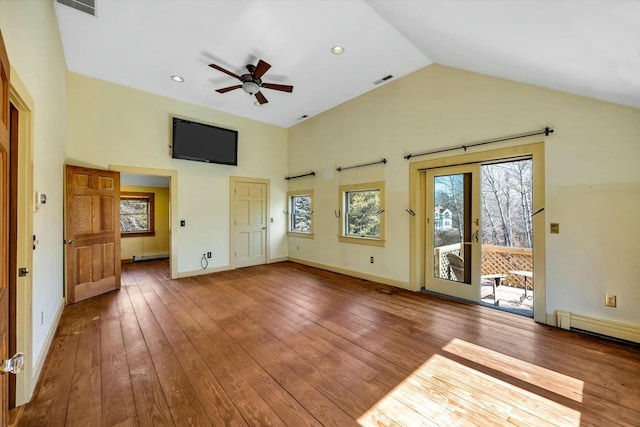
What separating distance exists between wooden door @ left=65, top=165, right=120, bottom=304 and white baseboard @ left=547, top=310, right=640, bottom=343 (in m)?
6.21

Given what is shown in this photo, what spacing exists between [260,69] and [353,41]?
125cm

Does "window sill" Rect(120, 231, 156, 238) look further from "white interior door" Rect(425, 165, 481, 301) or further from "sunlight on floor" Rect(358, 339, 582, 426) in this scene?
"sunlight on floor" Rect(358, 339, 582, 426)

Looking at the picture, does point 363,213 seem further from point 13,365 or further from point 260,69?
point 13,365

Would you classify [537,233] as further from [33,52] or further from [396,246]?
[33,52]

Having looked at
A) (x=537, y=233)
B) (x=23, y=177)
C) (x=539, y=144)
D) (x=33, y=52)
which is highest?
(x=33, y=52)

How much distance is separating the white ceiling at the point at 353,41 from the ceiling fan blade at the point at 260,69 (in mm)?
308

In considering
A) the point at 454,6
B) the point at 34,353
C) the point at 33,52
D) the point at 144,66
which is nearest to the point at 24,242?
the point at 34,353

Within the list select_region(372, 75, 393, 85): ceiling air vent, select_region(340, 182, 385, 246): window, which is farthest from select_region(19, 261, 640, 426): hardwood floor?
select_region(372, 75, 393, 85): ceiling air vent

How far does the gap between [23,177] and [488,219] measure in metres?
8.12

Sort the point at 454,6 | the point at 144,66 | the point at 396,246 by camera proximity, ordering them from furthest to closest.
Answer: the point at 396,246
the point at 144,66
the point at 454,6

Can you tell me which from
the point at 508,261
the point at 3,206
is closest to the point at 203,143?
the point at 3,206

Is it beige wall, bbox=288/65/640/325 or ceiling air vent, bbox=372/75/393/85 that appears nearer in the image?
beige wall, bbox=288/65/640/325

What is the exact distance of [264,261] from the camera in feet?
20.5

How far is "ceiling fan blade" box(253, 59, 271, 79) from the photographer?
3193mm
